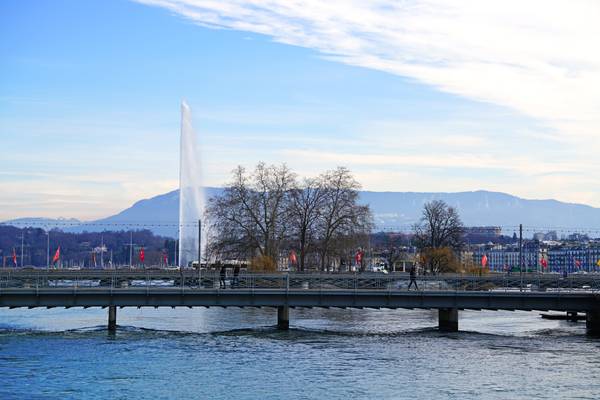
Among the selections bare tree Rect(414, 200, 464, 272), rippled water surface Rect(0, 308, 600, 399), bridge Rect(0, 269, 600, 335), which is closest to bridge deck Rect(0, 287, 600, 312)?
bridge Rect(0, 269, 600, 335)

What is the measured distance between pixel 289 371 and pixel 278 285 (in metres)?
36.6

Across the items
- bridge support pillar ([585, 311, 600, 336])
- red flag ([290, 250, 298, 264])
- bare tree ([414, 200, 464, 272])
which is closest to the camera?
bridge support pillar ([585, 311, 600, 336])

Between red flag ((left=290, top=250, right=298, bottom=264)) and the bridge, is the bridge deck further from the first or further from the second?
red flag ((left=290, top=250, right=298, bottom=264))

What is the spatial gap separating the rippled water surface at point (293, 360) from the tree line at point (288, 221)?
37649 millimetres

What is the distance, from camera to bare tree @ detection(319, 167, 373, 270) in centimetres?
11294

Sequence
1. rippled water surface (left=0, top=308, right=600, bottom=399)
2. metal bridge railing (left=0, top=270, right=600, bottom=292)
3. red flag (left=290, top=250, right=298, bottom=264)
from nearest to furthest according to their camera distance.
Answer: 1. rippled water surface (left=0, top=308, right=600, bottom=399)
2. metal bridge railing (left=0, top=270, right=600, bottom=292)
3. red flag (left=290, top=250, right=298, bottom=264)

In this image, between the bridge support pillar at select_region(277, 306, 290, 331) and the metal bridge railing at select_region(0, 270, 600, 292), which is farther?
the metal bridge railing at select_region(0, 270, 600, 292)

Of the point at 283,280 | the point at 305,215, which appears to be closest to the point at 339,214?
the point at 305,215

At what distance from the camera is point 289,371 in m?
44.6

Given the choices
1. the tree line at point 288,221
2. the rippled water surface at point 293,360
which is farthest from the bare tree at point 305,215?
the rippled water surface at point 293,360

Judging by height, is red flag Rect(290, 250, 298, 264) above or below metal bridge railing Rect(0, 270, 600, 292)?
above

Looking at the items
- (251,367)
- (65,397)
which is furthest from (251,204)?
(65,397)

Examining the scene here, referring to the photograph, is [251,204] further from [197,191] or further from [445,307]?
[445,307]

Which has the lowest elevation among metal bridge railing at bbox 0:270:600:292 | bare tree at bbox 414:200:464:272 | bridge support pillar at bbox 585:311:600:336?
bridge support pillar at bbox 585:311:600:336
